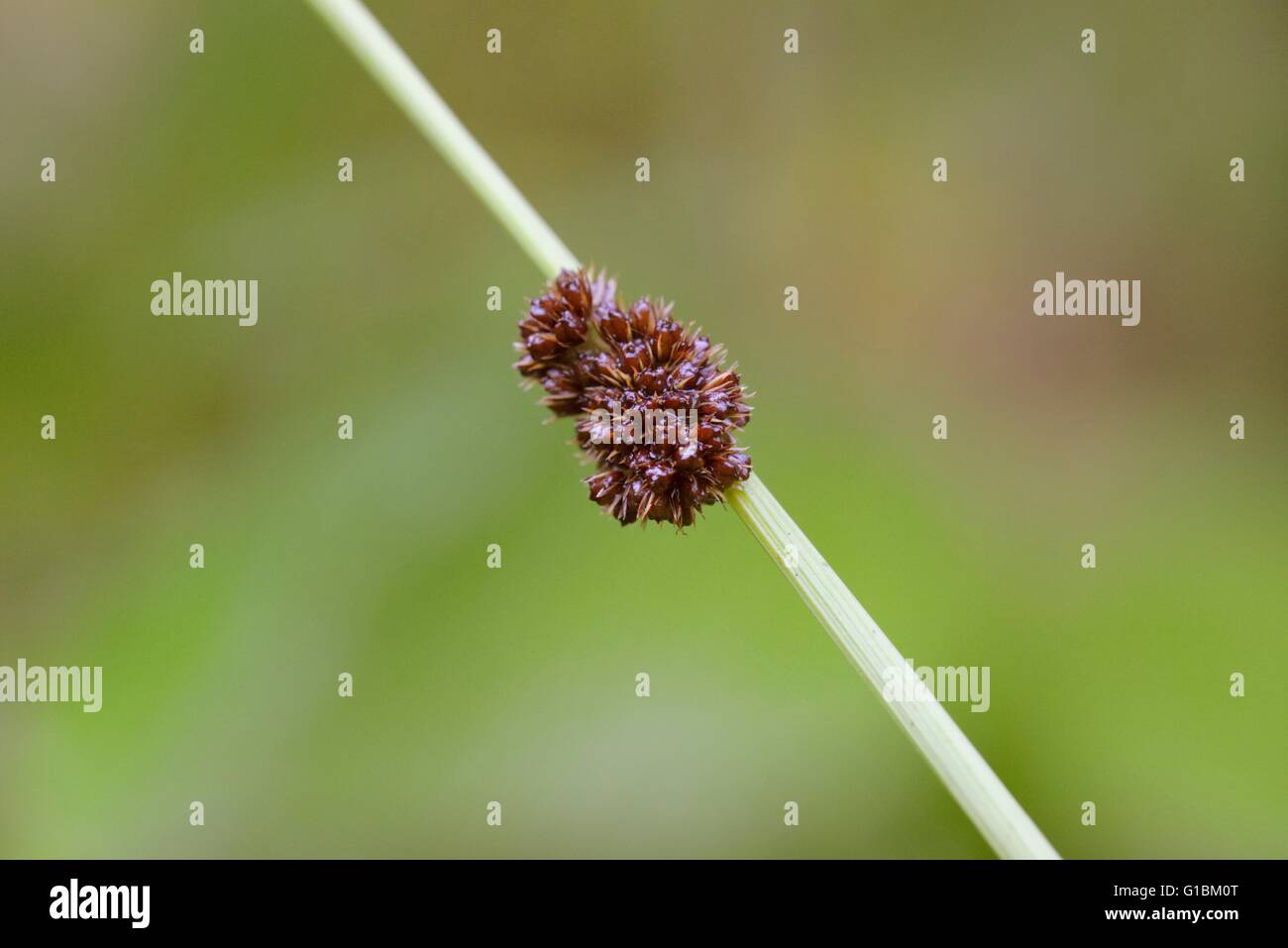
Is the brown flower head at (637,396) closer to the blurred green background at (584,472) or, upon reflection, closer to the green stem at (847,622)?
the green stem at (847,622)

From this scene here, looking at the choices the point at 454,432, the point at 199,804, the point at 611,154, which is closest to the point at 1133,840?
the point at 454,432

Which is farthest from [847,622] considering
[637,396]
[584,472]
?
[584,472]

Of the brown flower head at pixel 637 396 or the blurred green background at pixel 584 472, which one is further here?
the blurred green background at pixel 584 472

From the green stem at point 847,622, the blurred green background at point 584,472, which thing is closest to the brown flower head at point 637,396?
the green stem at point 847,622

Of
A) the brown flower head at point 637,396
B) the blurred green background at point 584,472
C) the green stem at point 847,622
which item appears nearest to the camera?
the green stem at point 847,622

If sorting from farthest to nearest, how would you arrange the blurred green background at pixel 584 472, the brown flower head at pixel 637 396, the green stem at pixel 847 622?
the blurred green background at pixel 584 472
the brown flower head at pixel 637 396
the green stem at pixel 847 622
